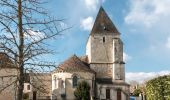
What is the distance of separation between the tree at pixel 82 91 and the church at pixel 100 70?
1190 millimetres

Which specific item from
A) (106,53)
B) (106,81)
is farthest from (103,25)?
(106,81)

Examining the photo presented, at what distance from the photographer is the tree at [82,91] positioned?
67250 millimetres

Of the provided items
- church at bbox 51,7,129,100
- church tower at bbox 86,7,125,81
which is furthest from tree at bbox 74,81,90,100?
church tower at bbox 86,7,125,81

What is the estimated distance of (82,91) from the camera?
223ft

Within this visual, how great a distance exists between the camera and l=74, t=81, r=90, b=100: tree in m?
67.2

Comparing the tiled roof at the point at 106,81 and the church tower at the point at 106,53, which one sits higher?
the church tower at the point at 106,53

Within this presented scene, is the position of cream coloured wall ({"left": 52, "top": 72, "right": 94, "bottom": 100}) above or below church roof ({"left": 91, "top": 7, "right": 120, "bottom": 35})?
below


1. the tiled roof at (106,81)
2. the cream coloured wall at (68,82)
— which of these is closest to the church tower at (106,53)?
the tiled roof at (106,81)

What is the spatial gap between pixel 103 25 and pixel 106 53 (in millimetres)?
5490

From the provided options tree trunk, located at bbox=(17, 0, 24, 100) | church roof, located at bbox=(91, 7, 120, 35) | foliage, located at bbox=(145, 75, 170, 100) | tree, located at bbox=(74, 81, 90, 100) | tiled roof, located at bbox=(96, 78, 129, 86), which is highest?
church roof, located at bbox=(91, 7, 120, 35)

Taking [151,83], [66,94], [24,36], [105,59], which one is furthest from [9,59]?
[105,59]

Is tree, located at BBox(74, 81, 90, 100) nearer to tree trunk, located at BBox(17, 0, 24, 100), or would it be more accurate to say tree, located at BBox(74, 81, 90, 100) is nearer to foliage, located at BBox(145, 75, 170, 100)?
foliage, located at BBox(145, 75, 170, 100)

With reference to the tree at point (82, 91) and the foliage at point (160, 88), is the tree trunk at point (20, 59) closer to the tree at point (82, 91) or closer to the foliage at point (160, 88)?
the foliage at point (160, 88)

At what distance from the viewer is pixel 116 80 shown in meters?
73.5
